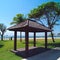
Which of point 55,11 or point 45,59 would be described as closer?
point 45,59

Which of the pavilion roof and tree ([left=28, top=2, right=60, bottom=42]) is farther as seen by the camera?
tree ([left=28, top=2, right=60, bottom=42])

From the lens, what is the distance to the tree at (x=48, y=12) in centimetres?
3506

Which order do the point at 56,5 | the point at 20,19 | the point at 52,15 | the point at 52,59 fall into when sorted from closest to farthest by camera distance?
1. the point at 52,59
2. the point at 56,5
3. the point at 52,15
4. the point at 20,19

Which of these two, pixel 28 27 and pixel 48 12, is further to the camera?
pixel 48 12

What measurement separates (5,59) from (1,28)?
125 feet

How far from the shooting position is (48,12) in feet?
119

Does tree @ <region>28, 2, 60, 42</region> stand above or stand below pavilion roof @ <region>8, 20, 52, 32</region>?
above

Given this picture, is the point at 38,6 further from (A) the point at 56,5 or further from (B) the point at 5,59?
(B) the point at 5,59

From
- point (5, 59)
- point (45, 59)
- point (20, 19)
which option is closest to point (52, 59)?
point (45, 59)

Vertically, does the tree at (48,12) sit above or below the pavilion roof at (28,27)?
above

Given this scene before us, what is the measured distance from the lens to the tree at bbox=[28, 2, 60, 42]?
115ft

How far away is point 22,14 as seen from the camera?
132ft

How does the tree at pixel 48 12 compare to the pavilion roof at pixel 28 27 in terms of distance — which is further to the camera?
the tree at pixel 48 12

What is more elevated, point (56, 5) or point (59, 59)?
point (56, 5)
